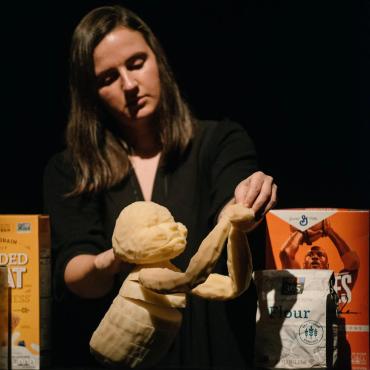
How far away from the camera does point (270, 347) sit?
113 cm

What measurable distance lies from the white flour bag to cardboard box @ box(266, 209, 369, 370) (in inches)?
2.2

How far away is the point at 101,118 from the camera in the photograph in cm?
163

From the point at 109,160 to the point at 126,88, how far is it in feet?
0.60

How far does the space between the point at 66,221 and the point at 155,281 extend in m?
0.58

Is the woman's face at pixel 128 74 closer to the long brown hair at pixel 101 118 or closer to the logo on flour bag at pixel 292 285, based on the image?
the long brown hair at pixel 101 118

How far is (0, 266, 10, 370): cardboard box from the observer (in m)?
1.26

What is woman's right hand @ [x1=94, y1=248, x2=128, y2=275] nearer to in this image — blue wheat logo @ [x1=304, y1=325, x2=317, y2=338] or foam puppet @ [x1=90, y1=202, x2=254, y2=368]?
foam puppet @ [x1=90, y1=202, x2=254, y2=368]

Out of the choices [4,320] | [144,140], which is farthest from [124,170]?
[4,320]

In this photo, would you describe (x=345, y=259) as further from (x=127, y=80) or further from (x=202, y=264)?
(x=127, y=80)

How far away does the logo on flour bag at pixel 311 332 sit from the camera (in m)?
1.11

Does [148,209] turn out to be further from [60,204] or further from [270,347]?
[60,204]

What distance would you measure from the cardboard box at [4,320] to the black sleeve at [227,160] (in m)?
0.46

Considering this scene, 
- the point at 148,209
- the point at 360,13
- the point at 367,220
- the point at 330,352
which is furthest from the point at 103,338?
the point at 360,13

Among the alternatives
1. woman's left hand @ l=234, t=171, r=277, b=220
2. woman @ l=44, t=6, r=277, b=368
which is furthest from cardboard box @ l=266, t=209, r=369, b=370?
woman @ l=44, t=6, r=277, b=368
